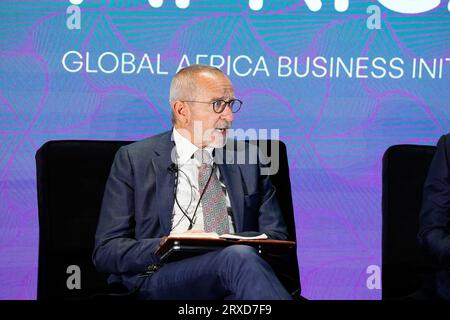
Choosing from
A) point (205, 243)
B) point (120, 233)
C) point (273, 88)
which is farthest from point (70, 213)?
point (273, 88)

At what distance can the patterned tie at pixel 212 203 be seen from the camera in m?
4.03

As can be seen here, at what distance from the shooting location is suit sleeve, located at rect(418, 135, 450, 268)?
4086mm

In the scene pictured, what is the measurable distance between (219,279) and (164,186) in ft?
2.21

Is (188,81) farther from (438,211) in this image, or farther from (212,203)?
(438,211)

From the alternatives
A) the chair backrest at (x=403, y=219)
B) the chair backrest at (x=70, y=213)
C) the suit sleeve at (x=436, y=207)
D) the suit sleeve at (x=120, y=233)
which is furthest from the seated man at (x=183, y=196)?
the suit sleeve at (x=436, y=207)

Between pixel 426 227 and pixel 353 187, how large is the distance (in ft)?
2.41

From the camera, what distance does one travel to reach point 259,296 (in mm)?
3320

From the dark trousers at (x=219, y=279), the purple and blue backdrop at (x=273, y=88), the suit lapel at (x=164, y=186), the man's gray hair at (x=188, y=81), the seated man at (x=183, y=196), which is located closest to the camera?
the dark trousers at (x=219, y=279)

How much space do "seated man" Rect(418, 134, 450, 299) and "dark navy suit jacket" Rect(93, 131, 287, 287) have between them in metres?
0.68

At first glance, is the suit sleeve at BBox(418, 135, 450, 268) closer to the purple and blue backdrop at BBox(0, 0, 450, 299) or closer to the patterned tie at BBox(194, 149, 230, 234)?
the purple and blue backdrop at BBox(0, 0, 450, 299)

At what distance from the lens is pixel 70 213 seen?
13.3 feet

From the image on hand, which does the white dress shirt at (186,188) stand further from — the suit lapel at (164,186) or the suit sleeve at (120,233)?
the suit sleeve at (120,233)

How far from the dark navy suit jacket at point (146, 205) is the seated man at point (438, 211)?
0.68 m
